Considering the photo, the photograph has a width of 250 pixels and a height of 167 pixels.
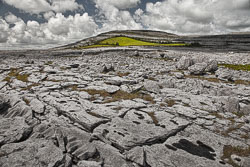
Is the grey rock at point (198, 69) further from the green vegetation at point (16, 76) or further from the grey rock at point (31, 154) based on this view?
the green vegetation at point (16, 76)

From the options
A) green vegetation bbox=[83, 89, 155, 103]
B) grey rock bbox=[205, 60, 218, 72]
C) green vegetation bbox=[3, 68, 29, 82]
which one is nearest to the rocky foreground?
green vegetation bbox=[83, 89, 155, 103]

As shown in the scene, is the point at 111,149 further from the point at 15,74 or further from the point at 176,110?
the point at 15,74

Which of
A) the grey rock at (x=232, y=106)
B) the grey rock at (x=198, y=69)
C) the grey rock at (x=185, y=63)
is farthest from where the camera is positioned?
the grey rock at (x=185, y=63)

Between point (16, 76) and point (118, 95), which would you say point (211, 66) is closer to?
point (118, 95)

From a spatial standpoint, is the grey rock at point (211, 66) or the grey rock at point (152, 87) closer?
the grey rock at point (152, 87)

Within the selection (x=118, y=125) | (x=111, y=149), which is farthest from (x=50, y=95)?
(x=111, y=149)

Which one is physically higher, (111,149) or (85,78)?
(85,78)

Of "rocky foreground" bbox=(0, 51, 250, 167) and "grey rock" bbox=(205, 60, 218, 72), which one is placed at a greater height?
"grey rock" bbox=(205, 60, 218, 72)

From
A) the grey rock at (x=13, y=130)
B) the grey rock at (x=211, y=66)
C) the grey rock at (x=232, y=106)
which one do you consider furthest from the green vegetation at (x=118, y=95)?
the grey rock at (x=211, y=66)

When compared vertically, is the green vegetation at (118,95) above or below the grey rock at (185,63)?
below

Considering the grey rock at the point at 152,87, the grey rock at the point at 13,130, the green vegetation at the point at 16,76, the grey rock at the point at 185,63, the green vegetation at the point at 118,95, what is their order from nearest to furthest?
1. the grey rock at the point at 13,130
2. the green vegetation at the point at 118,95
3. the grey rock at the point at 152,87
4. the green vegetation at the point at 16,76
5. the grey rock at the point at 185,63

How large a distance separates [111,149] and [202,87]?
1451 centimetres

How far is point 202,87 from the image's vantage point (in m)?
17.9

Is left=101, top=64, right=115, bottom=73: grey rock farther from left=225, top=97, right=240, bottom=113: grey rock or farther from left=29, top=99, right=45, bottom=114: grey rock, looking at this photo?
left=225, top=97, right=240, bottom=113: grey rock
